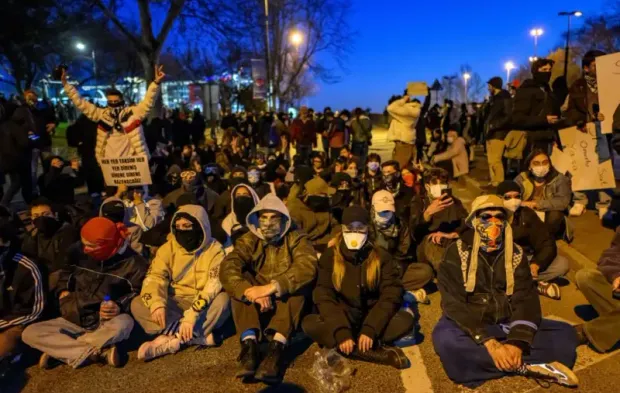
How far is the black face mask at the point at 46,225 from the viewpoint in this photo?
18.1 feet

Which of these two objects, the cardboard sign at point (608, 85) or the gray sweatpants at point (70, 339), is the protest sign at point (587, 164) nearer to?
the cardboard sign at point (608, 85)

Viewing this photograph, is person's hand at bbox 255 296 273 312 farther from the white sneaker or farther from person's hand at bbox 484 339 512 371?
person's hand at bbox 484 339 512 371

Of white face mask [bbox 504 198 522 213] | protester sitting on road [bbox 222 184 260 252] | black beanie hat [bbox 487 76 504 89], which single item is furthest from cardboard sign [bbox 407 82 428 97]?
white face mask [bbox 504 198 522 213]

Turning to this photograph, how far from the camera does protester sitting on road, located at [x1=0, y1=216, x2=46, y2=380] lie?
411cm

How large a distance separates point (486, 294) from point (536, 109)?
14.2ft

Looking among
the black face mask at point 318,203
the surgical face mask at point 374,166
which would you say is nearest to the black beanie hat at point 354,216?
the black face mask at point 318,203

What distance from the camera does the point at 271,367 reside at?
150 inches

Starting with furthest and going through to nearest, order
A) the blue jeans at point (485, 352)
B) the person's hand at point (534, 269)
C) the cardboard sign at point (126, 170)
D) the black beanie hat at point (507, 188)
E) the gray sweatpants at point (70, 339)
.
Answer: the cardboard sign at point (126, 170) < the black beanie hat at point (507, 188) < the person's hand at point (534, 269) < the gray sweatpants at point (70, 339) < the blue jeans at point (485, 352)

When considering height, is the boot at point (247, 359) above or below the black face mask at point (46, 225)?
below

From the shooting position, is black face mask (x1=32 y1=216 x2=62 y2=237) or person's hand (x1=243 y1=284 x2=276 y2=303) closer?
person's hand (x1=243 y1=284 x2=276 y2=303)

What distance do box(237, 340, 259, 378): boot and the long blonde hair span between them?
2.66ft

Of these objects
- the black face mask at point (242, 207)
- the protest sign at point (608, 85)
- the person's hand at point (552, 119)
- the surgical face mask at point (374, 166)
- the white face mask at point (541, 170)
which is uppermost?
the protest sign at point (608, 85)

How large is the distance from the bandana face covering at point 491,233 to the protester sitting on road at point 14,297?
3.51 m

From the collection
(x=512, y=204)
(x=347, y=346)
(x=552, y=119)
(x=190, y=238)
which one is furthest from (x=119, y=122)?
(x=552, y=119)
